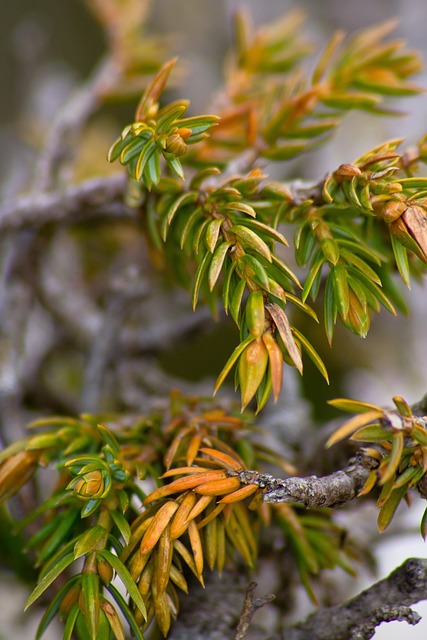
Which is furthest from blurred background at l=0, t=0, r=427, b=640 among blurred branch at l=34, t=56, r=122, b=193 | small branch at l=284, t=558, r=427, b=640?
small branch at l=284, t=558, r=427, b=640

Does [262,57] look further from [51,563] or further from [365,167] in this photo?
[51,563]

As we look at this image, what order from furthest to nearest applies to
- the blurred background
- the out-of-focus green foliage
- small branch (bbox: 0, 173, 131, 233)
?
the blurred background < small branch (bbox: 0, 173, 131, 233) < the out-of-focus green foliage

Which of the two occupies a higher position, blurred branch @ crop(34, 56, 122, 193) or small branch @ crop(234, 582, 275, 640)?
blurred branch @ crop(34, 56, 122, 193)

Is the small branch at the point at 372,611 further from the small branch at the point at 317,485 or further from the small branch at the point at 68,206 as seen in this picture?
the small branch at the point at 68,206

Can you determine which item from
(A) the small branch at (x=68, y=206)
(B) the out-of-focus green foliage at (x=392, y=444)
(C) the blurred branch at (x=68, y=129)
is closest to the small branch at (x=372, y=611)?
(B) the out-of-focus green foliage at (x=392, y=444)

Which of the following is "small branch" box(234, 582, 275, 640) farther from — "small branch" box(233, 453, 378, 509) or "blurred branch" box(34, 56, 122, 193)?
"blurred branch" box(34, 56, 122, 193)

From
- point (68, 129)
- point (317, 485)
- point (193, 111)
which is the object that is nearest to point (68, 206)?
point (68, 129)

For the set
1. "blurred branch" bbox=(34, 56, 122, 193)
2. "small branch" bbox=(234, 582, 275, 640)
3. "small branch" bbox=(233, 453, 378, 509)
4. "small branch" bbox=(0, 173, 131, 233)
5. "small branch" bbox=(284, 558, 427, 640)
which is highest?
"blurred branch" bbox=(34, 56, 122, 193)

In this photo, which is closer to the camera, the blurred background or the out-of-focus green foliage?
the out-of-focus green foliage
